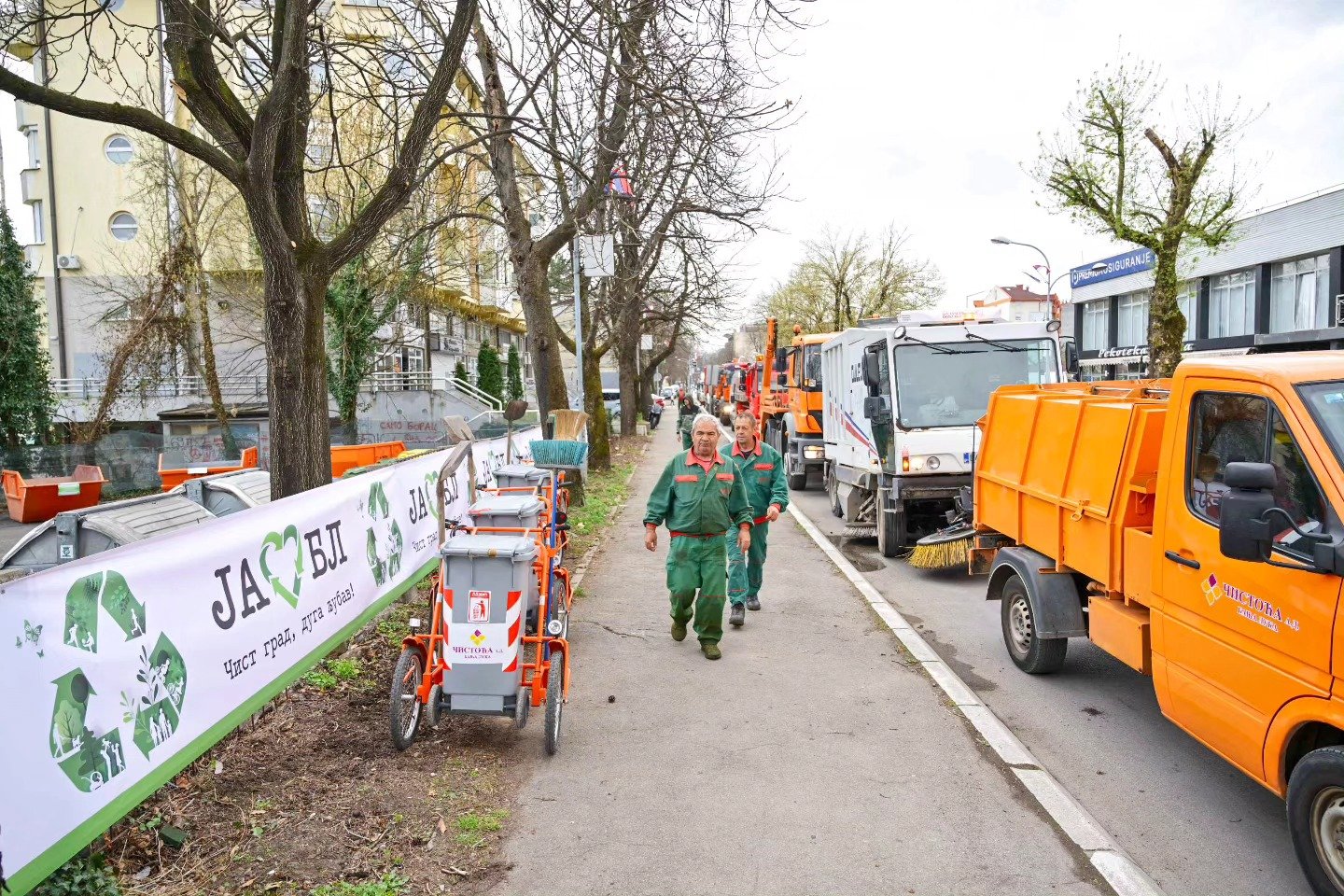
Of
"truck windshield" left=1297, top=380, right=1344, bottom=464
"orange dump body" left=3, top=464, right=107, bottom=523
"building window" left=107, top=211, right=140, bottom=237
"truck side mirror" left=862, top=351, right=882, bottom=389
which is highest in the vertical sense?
"building window" left=107, top=211, right=140, bottom=237

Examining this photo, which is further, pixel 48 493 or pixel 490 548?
pixel 48 493

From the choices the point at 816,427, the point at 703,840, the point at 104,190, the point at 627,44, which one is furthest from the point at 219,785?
the point at 104,190

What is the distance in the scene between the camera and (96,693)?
3709mm

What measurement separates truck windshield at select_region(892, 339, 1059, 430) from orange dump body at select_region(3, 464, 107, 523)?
18.1m

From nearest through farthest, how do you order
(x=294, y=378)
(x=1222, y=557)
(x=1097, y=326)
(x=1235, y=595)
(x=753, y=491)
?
(x=1235, y=595), (x=1222, y=557), (x=294, y=378), (x=753, y=491), (x=1097, y=326)

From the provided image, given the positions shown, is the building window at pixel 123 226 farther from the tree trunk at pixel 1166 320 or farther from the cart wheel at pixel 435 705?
the cart wheel at pixel 435 705

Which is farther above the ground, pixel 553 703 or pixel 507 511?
pixel 507 511

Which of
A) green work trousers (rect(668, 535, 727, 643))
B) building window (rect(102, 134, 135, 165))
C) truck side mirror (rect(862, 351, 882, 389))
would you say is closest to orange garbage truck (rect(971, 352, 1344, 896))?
green work trousers (rect(668, 535, 727, 643))

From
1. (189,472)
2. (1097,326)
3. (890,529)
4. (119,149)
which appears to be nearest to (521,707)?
(890,529)

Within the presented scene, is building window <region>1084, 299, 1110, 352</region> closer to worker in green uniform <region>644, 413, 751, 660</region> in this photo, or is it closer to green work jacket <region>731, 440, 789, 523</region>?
green work jacket <region>731, 440, 789, 523</region>

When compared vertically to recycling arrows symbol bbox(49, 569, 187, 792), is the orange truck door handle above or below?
above

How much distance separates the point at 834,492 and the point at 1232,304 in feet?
114

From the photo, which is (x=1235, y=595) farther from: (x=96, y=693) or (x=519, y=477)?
(x=519, y=477)

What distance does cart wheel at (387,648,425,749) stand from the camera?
5277 mm
